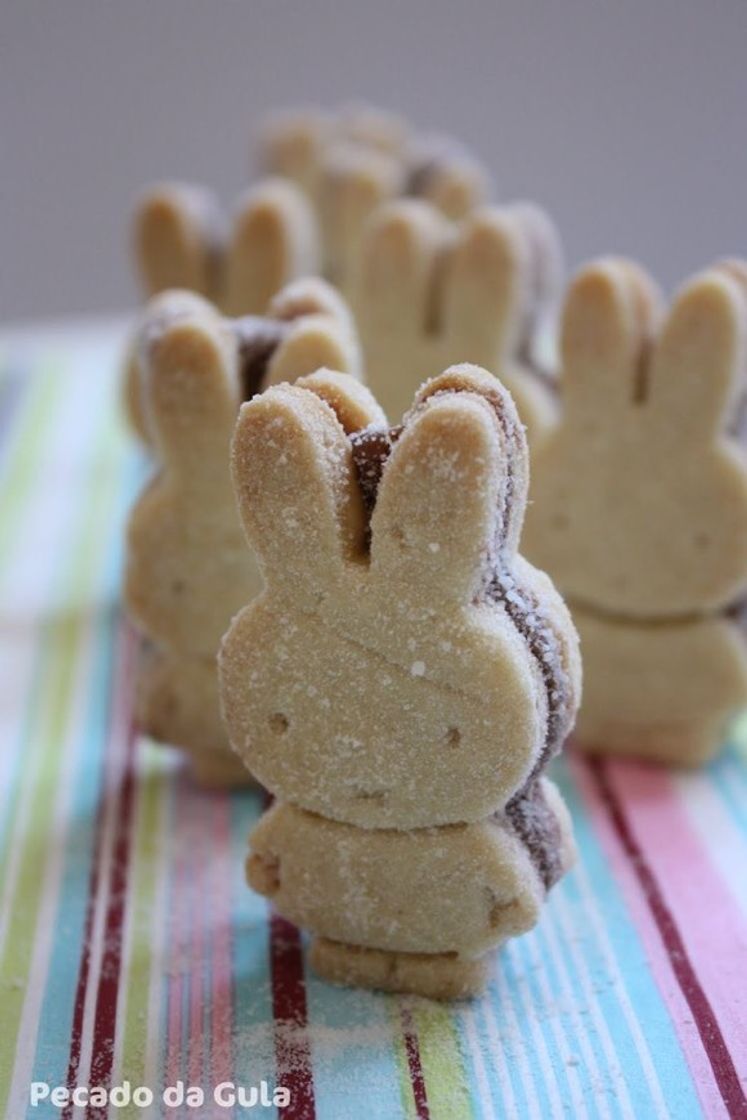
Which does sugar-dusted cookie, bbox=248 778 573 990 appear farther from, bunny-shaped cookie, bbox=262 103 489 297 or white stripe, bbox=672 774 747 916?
bunny-shaped cookie, bbox=262 103 489 297

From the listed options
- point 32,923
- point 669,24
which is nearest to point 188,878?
point 32,923

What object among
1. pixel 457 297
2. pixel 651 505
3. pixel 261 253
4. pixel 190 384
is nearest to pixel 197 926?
pixel 190 384

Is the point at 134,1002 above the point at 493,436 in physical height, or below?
below

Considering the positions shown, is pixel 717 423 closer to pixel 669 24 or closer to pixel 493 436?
pixel 493 436

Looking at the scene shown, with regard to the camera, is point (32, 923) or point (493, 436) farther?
point (32, 923)

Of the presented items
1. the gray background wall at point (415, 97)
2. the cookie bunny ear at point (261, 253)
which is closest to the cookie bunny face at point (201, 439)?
the cookie bunny ear at point (261, 253)

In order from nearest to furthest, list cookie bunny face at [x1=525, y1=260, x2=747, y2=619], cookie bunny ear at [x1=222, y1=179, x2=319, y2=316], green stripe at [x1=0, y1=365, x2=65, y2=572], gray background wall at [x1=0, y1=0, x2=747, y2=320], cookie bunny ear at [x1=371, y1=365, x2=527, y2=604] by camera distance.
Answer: cookie bunny ear at [x1=371, y1=365, x2=527, y2=604]
cookie bunny face at [x1=525, y1=260, x2=747, y2=619]
cookie bunny ear at [x1=222, y1=179, x2=319, y2=316]
green stripe at [x1=0, y1=365, x2=65, y2=572]
gray background wall at [x1=0, y1=0, x2=747, y2=320]

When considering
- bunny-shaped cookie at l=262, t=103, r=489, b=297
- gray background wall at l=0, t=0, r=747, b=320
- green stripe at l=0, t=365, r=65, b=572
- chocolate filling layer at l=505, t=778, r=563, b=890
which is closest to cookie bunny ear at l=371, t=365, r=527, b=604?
chocolate filling layer at l=505, t=778, r=563, b=890
